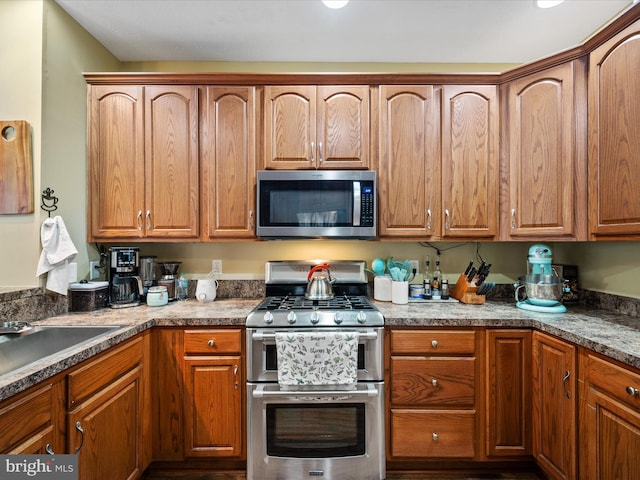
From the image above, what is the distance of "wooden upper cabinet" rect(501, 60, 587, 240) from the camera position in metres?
1.94

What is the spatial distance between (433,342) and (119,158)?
7.46 feet

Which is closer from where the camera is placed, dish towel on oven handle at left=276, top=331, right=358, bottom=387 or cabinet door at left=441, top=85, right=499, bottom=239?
dish towel on oven handle at left=276, top=331, right=358, bottom=387

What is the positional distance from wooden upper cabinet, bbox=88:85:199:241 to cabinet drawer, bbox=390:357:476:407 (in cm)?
159

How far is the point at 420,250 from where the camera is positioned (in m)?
2.61

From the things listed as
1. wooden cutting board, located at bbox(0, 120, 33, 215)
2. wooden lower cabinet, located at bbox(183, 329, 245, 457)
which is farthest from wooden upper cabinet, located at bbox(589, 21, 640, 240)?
wooden cutting board, located at bbox(0, 120, 33, 215)

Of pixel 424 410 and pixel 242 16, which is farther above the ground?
pixel 242 16

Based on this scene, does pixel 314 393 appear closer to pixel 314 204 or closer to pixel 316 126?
pixel 314 204

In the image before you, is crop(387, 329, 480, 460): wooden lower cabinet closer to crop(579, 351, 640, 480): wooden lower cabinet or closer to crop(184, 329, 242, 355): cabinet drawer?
crop(579, 351, 640, 480): wooden lower cabinet

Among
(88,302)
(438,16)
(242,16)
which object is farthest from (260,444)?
(438,16)

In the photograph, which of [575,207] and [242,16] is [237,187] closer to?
[242,16]

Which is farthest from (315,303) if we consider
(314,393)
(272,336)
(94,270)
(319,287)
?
(94,270)

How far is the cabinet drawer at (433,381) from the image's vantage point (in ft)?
6.27

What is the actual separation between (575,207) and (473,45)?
1.31 metres

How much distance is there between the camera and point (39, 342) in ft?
5.29
